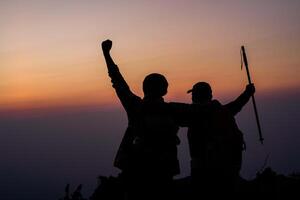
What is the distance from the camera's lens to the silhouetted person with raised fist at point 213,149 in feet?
25.9

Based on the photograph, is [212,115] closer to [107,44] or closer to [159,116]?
[159,116]

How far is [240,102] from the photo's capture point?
8.62 meters

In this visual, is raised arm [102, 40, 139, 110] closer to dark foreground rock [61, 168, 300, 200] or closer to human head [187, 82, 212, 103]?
human head [187, 82, 212, 103]

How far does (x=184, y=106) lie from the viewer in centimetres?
713

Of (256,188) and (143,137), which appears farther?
(256,188)

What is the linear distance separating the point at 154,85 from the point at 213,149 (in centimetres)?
221

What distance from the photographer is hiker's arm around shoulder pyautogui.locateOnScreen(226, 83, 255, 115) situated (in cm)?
850

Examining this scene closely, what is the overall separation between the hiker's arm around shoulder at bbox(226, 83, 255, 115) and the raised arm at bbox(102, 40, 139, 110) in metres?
2.88

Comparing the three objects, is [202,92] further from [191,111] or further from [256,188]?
[256,188]

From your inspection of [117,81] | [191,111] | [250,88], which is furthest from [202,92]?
[117,81]

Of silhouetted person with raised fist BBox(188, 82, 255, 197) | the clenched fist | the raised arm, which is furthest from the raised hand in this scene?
the clenched fist

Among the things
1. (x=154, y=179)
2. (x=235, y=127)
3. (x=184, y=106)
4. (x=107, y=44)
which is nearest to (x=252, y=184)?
(x=235, y=127)

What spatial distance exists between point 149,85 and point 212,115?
6.72 ft

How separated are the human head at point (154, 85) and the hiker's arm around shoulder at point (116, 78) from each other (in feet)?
0.79
